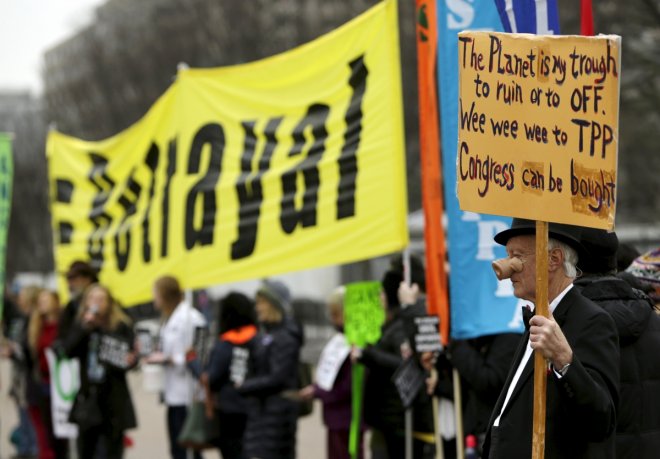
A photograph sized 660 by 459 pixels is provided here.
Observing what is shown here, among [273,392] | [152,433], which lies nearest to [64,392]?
[273,392]

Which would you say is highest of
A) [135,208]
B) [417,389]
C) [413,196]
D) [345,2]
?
[345,2]

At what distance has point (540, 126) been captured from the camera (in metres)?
4.66

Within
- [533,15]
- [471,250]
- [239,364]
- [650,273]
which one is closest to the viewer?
[650,273]

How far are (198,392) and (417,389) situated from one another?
10.0 ft

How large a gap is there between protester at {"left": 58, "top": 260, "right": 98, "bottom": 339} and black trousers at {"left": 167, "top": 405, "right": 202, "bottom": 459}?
1.16 metres

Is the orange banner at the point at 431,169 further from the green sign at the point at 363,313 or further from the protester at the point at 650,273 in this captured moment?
the green sign at the point at 363,313

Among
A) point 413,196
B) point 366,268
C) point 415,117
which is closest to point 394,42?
point 366,268

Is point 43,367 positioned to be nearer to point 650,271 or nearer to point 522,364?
point 650,271

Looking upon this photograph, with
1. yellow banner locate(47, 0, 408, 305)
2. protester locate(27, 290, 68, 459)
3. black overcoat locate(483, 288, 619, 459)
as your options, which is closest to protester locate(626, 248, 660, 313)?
black overcoat locate(483, 288, 619, 459)

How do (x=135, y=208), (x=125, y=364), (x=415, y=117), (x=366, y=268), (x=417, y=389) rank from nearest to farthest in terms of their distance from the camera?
(x=417, y=389) → (x=125, y=364) → (x=135, y=208) → (x=366, y=268) → (x=415, y=117)

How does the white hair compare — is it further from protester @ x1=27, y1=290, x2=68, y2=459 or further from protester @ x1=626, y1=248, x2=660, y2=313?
protester @ x1=27, y1=290, x2=68, y2=459

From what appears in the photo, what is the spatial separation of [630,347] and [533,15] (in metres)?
2.19

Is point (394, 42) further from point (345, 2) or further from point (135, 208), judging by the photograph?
point (345, 2)

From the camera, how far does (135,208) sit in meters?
12.6
